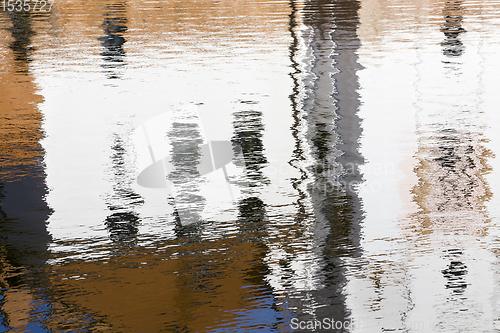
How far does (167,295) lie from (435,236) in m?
1.74

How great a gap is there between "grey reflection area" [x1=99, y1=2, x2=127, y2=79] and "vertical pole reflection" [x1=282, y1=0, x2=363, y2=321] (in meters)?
2.81

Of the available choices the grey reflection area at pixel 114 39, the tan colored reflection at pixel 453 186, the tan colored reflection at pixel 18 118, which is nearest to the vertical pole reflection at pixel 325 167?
the tan colored reflection at pixel 453 186

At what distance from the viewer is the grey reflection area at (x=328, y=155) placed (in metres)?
3.12

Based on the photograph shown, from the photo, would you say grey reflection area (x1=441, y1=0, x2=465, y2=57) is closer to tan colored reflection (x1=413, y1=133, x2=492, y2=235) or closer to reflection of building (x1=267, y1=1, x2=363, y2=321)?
reflection of building (x1=267, y1=1, x2=363, y2=321)

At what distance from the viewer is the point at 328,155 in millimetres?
5152

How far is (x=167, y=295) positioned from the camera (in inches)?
120

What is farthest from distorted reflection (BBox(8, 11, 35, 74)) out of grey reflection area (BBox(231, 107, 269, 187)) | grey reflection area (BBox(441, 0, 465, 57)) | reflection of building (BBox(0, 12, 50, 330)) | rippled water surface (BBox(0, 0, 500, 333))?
grey reflection area (BBox(441, 0, 465, 57))

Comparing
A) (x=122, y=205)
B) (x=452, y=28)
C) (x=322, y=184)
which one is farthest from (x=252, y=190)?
(x=452, y=28)

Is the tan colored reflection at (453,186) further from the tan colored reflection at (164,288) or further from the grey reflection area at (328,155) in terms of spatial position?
the tan colored reflection at (164,288)

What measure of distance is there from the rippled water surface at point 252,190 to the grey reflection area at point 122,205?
0.02m

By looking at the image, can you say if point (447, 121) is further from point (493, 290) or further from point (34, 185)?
point (34, 185)

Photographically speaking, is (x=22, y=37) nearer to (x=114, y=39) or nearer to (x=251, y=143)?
(x=114, y=39)

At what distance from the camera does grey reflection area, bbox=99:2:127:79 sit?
8.97 meters

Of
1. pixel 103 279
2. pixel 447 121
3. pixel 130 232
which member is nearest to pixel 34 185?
pixel 130 232
